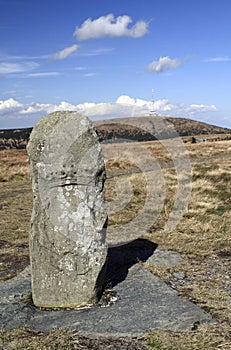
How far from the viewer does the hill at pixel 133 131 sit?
212 feet

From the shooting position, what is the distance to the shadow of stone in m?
8.24

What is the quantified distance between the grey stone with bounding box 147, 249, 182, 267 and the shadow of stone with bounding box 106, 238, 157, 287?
0.54ft

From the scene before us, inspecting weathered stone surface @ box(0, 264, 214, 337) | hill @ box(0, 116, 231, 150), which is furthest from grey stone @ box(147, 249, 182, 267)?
hill @ box(0, 116, 231, 150)

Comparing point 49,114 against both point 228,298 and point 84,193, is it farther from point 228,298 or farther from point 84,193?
point 228,298

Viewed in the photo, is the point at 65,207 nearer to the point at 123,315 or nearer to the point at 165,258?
the point at 123,315

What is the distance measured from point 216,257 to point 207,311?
124 inches

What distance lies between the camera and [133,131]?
327 feet

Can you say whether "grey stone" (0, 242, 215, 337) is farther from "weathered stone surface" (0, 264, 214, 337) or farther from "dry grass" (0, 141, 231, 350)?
"dry grass" (0, 141, 231, 350)

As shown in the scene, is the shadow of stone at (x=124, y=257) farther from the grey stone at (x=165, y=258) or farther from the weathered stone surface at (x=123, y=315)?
the weathered stone surface at (x=123, y=315)

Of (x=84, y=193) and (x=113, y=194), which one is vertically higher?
(x=84, y=193)

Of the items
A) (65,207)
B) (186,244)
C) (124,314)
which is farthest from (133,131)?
(124,314)

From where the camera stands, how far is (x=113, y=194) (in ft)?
63.2

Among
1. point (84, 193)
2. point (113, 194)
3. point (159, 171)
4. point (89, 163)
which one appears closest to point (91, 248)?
point (84, 193)

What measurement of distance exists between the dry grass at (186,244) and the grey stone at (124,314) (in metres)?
0.23
